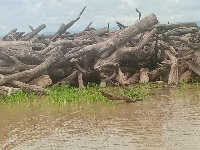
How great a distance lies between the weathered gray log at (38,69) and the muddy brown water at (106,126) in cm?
182

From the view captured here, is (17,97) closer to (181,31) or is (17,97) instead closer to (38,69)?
(38,69)

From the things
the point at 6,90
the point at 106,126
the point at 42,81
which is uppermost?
the point at 42,81

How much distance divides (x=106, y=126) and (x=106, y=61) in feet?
20.9

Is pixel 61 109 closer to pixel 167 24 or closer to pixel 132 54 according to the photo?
pixel 132 54

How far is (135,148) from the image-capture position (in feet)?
19.8

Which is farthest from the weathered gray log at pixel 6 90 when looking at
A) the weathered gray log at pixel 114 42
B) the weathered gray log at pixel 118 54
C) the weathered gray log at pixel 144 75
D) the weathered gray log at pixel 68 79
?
the weathered gray log at pixel 144 75

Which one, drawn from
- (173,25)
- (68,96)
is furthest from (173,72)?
(173,25)

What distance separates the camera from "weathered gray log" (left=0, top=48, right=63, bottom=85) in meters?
12.3

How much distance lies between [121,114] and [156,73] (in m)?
5.94

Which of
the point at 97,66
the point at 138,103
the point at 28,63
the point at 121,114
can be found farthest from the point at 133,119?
the point at 28,63

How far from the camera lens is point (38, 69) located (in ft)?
42.9

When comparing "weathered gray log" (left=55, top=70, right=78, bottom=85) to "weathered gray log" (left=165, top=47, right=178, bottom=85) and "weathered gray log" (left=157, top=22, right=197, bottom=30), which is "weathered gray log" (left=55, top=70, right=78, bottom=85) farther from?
"weathered gray log" (left=157, top=22, right=197, bottom=30)

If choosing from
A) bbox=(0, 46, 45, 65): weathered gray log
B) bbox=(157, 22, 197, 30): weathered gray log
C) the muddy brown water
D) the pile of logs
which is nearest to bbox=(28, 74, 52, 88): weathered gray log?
the pile of logs

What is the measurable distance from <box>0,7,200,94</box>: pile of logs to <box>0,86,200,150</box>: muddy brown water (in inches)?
113
